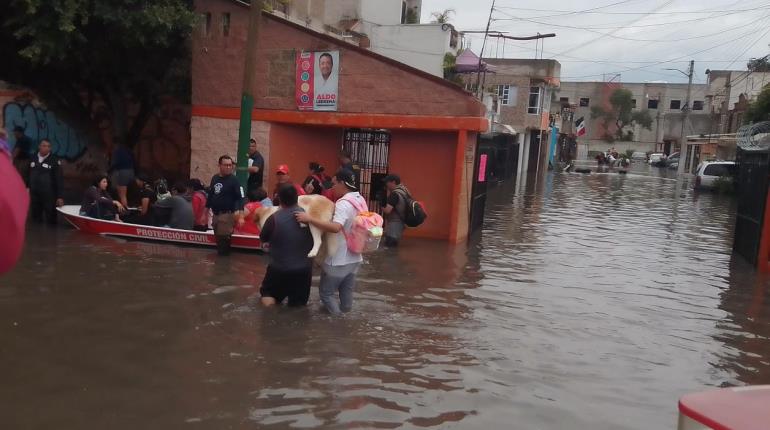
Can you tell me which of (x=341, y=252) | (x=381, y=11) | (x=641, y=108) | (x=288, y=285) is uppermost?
(x=641, y=108)

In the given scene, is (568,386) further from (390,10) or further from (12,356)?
(390,10)

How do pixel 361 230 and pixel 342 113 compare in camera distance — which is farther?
pixel 342 113

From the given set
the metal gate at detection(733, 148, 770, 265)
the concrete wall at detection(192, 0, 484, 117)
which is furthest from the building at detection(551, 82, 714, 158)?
the concrete wall at detection(192, 0, 484, 117)

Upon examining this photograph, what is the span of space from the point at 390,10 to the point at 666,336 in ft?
86.5

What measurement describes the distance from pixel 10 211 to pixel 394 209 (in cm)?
946

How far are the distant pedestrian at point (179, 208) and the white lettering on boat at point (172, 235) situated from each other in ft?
0.51

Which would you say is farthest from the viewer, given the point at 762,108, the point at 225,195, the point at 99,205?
the point at 762,108

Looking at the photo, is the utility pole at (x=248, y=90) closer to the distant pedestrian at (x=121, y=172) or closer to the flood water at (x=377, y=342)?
the flood water at (x=377, y=342)

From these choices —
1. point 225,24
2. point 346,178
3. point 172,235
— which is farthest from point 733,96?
point 346,178

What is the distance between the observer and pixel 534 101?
4491cm

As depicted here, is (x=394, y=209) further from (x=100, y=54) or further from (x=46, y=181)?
(x=100, y=54)

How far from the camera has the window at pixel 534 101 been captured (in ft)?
147

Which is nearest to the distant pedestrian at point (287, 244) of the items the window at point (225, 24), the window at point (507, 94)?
the window at point (225, 24)

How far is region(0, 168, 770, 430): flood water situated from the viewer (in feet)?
16.1
